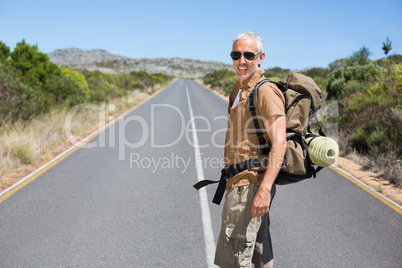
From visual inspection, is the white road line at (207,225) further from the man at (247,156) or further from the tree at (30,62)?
the tree at (30,62)

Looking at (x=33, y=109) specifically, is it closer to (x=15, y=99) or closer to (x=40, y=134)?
(x=15, y=99)

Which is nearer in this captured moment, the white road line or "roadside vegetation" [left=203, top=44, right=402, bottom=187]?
the white road line

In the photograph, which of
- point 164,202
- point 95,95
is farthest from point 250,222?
point 95,95

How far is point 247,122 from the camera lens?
2.15 metres

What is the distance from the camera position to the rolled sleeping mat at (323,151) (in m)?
2.01

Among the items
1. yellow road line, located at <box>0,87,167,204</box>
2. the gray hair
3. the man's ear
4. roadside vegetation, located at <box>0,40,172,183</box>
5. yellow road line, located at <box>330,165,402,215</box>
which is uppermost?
the gray hair

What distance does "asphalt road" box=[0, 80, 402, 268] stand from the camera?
3.63 m

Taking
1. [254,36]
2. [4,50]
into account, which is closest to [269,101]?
[254,36]

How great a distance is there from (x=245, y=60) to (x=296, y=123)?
0.55 m

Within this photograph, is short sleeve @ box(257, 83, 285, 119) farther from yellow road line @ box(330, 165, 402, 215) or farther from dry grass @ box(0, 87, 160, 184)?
dry grass @ box(0, 87, 160, 184)

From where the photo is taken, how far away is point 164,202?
527 centimetres

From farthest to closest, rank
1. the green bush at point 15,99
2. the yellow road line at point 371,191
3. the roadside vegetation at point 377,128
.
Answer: the green bush at point 15,99 < the roadside vegetation at point 377,128 < the yellow road line at point 371,191

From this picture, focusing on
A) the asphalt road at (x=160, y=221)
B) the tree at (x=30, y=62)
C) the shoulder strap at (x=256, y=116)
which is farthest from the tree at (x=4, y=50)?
the shoulder strap at (x=256, y=116)

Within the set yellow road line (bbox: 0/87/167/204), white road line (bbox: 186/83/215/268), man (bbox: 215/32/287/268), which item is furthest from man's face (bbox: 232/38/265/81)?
yellow road line (bbox: 0/87/167/204)
